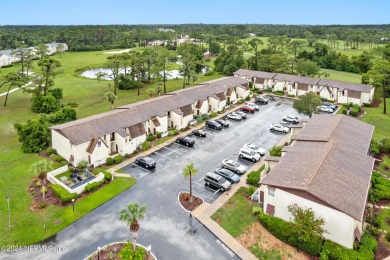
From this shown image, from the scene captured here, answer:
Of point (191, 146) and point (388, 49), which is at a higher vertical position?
point (388, 49)

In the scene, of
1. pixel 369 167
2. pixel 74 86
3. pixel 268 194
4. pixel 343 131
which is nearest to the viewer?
pixel 268 194

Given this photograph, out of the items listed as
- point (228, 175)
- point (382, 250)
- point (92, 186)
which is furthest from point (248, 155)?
point (92, 186)

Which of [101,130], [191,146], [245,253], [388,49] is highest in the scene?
[388,49]

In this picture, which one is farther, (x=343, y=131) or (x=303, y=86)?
(x=303, y=86)

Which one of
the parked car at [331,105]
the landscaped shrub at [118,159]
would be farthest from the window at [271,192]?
the parked car at [331,105]

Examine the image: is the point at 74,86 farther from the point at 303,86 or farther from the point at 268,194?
the point at 268,194

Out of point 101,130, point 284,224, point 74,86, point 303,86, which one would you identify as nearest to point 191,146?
point 101,130

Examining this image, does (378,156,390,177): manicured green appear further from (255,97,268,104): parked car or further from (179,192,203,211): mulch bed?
(255,97,268,104): parked car
